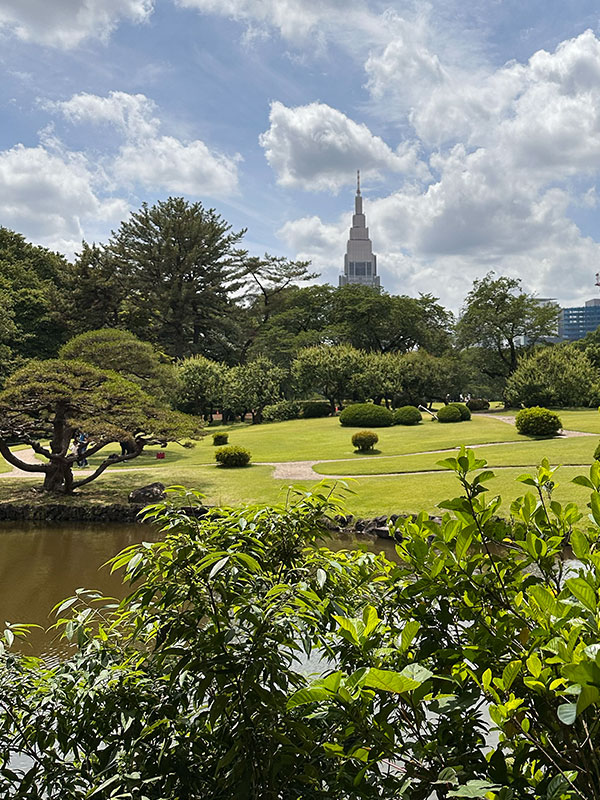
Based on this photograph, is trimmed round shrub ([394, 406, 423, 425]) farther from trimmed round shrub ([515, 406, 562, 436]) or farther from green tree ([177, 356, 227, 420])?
green tree ([177, 356, 227, 420])

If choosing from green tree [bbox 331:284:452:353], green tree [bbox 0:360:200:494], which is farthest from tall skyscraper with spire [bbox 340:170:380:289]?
green tree [bbox 0:360:200:494]

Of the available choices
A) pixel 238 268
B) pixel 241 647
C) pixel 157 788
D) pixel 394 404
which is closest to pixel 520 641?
pixel 241 647

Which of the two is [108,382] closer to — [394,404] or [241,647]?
[241,647]

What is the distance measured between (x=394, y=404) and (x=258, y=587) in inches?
1293

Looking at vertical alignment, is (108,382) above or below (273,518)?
above

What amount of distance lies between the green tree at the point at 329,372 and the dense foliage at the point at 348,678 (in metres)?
30.8

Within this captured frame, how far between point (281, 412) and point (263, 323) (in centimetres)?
1377

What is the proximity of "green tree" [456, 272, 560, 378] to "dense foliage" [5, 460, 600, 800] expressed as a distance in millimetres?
39147

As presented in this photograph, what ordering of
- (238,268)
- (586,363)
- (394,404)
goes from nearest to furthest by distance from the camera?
(586,363) < (394,404) < (238,268)

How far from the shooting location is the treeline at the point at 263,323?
104 ft

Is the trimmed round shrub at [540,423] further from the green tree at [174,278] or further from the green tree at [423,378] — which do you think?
the green tree at [174,278]

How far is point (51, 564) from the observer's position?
923 centimetres

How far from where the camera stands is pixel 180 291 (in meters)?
37.7

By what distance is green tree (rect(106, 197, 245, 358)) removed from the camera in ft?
123
